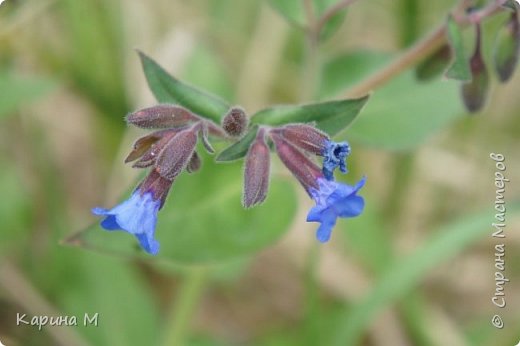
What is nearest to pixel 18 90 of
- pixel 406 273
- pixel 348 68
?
pixel 348 68

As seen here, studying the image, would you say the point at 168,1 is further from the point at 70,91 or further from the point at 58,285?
the point at 58,285

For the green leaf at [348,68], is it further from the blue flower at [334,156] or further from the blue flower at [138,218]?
the blue flower at [138,218]

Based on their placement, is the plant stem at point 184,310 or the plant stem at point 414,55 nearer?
the plant stem at point 414,55

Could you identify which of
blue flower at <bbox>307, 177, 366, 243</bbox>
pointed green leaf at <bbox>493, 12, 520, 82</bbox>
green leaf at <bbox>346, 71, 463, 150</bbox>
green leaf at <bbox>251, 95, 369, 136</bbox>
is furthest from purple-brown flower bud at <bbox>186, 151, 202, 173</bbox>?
pointed green leaf at <bbox>493, 12, 520, 82</bbox>

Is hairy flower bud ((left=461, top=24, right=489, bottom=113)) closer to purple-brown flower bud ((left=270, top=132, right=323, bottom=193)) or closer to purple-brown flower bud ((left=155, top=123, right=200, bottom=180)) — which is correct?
purple-brown flower bud ((left=270, top=132, right=323, bottom=193))

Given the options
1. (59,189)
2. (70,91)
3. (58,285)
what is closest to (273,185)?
(58,285)

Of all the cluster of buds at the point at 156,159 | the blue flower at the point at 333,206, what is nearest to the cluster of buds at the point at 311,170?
the blue flower at the point at 333,206

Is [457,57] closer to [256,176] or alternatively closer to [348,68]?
[256,176]
